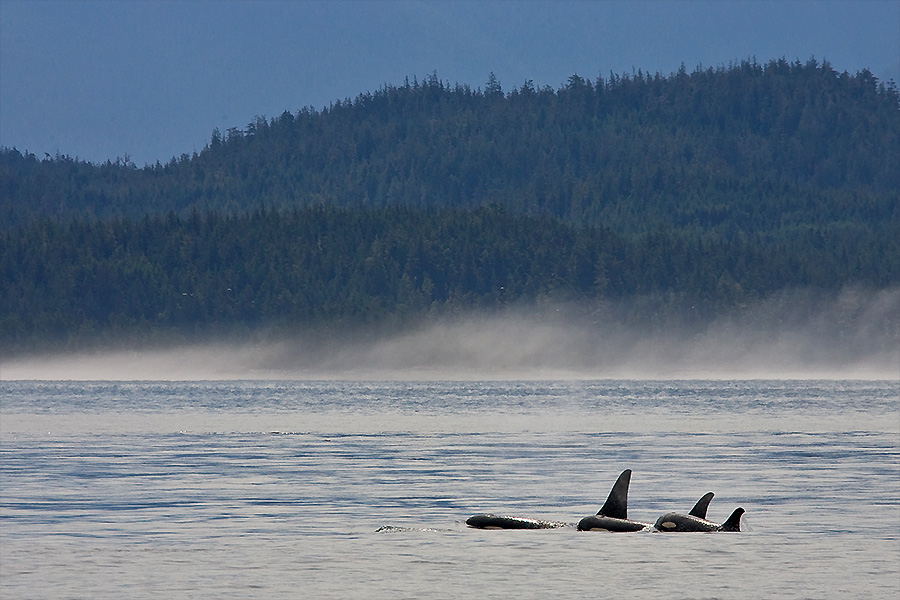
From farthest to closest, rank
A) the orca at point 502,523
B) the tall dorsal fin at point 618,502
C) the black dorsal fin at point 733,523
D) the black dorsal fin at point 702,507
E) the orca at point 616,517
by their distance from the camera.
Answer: the tall dorsal fin at point 618,502 < the black dorsal fin at point 702,507 < the orca at point 502,523 < the orca at point 616,517 < the black dorsal fin at point 733,523

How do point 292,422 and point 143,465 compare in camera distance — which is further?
point 292,422

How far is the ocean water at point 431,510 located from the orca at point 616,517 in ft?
1.18

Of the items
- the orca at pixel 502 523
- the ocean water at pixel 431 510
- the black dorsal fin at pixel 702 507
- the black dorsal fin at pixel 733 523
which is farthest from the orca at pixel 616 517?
the black dorsal fin at pixel 733 523

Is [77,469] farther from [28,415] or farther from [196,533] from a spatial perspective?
[28,415]

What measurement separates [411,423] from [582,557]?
45.9 meters

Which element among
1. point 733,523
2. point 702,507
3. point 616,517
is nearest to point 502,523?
point 616,517

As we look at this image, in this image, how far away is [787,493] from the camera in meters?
35.0

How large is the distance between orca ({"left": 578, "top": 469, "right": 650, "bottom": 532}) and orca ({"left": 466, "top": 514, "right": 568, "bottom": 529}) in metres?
0.64

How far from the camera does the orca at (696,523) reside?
92.3 ft

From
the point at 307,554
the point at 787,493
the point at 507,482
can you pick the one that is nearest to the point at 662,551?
the point at 307,554

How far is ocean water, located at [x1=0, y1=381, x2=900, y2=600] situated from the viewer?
2242 cm

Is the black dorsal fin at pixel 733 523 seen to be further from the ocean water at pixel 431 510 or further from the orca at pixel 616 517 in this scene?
the orca at pixel 616 517

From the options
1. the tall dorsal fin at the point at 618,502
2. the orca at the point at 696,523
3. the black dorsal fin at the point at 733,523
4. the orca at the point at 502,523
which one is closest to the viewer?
the black dorsal fin at the point at 733,523

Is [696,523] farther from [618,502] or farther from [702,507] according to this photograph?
[618,502]
